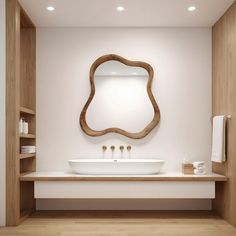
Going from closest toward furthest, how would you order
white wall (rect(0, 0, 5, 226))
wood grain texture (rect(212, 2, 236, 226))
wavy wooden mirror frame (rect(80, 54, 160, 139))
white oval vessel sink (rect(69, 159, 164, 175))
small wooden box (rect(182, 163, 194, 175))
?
1. white wall (rect(0, 0, 5, 226))
2. wood grain texture (rect(212, 2, 236, 226))
3. white oval vessel sink (rect(69, 159, 164, 175))
4. small wooden box (rect(182, 163, 194, 175))
5. wavy wooden mirror frame (rect(80, 54, 160, 139))

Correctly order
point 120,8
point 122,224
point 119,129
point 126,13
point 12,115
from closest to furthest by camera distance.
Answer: point 12,115 → point 122,224 → point 120,8 → point 126,13 → point 119,129

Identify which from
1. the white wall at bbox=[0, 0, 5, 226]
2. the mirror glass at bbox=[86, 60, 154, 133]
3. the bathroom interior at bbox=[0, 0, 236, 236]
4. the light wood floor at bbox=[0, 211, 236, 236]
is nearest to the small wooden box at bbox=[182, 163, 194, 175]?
the bathroom interior at bbox=[0, 0, 236, 236]

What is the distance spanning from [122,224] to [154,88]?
1.94 metres

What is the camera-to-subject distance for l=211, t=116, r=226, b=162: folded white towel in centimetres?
433

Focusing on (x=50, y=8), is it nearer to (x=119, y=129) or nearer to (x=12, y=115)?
(x=12, y=115)

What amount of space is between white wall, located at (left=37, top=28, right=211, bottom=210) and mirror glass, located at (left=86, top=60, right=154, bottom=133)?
0.16 m

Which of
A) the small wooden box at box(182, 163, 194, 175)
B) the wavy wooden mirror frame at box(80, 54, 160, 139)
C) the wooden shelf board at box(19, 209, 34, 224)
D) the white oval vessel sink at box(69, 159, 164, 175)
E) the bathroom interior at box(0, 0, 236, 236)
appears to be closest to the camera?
the wooden shelf board at box(19, 209, 34, 224)

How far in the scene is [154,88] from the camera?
5.07 m

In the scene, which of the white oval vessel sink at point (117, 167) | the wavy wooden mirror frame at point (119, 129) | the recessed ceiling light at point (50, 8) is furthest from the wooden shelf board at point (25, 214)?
the recessed ceiling light at point (50, 8)

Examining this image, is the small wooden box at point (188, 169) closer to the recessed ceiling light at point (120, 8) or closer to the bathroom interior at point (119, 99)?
the bathroom interior at point (119, 99)

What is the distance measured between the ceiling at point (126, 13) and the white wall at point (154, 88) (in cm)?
18

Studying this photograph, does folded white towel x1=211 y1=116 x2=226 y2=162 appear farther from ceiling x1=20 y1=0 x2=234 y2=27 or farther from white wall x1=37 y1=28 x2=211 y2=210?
ceiling x1=20 y1=0 x2=234 y2=27

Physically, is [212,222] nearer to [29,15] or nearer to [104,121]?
[104,121]

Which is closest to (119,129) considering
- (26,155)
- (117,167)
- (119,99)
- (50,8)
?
(119,99)
